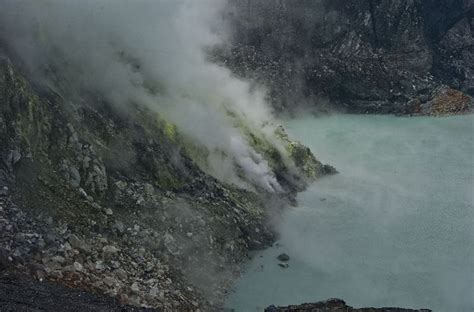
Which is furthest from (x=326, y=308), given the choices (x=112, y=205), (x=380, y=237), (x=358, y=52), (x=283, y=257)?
(x=358, y=52)

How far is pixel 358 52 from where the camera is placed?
57.5 meters

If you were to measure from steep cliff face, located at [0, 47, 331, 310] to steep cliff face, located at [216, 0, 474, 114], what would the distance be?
3033 centimetres

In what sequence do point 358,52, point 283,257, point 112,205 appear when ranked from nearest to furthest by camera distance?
point 112,205 → point 283,257 → point 358,52

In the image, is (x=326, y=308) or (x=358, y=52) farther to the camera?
(x=358, y=52)

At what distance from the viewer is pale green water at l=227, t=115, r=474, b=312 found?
65.5ft

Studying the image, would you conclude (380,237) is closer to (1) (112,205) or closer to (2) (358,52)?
(1) (112,205)

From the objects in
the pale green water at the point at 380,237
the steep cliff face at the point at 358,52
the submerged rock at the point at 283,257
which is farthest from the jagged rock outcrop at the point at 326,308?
the steep cliff face at the point at 358,52

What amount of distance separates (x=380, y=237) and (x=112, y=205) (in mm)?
11671

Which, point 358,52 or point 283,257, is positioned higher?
point 358,52

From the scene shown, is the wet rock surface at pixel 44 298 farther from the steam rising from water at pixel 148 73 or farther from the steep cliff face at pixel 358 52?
the steep cliff face at pixel 358 52

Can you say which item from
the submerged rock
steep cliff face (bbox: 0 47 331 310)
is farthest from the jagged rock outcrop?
the submerged rock

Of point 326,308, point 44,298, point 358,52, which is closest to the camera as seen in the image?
point 44,298

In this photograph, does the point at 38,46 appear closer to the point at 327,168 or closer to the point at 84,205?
the point at 84,205

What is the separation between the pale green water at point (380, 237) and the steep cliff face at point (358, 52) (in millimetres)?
16633
